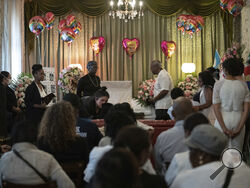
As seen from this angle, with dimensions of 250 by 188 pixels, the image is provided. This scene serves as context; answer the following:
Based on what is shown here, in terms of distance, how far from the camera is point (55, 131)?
310 cm

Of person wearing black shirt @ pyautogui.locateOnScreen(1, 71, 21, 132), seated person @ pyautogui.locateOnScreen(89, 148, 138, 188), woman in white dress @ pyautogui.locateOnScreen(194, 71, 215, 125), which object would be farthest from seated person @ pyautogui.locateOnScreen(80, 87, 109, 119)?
seated person @ pyautogui.locateOnScreen(89, 148, 138, 188)

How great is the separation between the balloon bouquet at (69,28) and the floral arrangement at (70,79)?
3.37 feet

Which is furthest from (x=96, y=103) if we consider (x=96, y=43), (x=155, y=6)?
(x=155, y=6)

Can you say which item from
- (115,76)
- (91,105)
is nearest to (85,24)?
(115,76)

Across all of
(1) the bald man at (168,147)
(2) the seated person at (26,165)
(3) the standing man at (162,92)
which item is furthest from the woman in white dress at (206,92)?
(2) the seated person at (26,165)

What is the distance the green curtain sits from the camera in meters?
12.6

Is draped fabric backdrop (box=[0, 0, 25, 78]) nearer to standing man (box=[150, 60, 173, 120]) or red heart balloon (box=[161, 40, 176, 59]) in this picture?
red heart balloon (box=[161, 40, 176, 59])

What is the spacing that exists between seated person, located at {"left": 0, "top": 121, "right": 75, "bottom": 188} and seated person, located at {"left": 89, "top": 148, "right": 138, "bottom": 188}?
48.4 inches

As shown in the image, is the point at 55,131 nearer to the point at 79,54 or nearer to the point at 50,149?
the point at 50,149

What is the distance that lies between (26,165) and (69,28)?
359 inches

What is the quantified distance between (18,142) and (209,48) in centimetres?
1055

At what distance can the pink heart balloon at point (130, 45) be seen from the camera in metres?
12.5

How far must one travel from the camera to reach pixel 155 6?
12.3m

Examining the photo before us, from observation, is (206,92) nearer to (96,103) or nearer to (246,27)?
(96,103)
